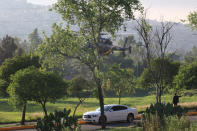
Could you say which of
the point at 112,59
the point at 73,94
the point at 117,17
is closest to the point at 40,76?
the point at 117,17

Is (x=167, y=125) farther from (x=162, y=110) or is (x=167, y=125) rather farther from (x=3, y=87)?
(x=3, y=87)

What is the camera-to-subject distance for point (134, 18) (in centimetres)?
1892

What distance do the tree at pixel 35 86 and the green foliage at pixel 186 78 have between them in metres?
14.6

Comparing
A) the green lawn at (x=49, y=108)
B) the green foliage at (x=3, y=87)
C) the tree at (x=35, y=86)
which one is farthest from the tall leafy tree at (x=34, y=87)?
the green lawn at (x=49, y=108)

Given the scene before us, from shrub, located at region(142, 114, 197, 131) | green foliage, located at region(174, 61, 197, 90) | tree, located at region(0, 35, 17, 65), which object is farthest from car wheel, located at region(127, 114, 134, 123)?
tree, located at region(0, 35, 17, 65)

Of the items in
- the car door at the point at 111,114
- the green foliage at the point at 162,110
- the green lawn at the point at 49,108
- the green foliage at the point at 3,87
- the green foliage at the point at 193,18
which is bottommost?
the green lawn at the point at 49,108

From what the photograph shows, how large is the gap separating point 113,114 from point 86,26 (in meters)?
7.32

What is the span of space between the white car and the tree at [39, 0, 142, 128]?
4.06 metres

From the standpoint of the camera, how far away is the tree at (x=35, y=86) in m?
22.1

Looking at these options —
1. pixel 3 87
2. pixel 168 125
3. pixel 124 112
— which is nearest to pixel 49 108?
pixel 3 87

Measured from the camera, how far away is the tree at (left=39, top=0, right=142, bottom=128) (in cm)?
1838

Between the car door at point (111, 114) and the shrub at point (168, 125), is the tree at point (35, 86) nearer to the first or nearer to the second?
the car door at point (111, 114)

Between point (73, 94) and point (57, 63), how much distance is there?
53.5m

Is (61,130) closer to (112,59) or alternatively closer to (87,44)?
(87,44)
